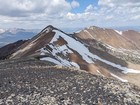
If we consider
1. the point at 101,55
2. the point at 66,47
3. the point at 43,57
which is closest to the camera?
the point at 43,57

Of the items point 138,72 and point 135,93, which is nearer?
point 135,93

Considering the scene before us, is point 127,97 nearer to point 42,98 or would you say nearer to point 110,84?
point 110,84

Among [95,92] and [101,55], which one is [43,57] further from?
[101,55]

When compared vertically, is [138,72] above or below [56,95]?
below

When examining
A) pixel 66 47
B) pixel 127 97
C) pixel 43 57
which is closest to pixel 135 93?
pixel 127 97

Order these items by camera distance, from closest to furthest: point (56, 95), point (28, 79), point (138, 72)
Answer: point (56, 95), point (28, 79), point (138, 72)

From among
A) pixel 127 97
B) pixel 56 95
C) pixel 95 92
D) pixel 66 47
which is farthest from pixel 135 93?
pixel 66 47
